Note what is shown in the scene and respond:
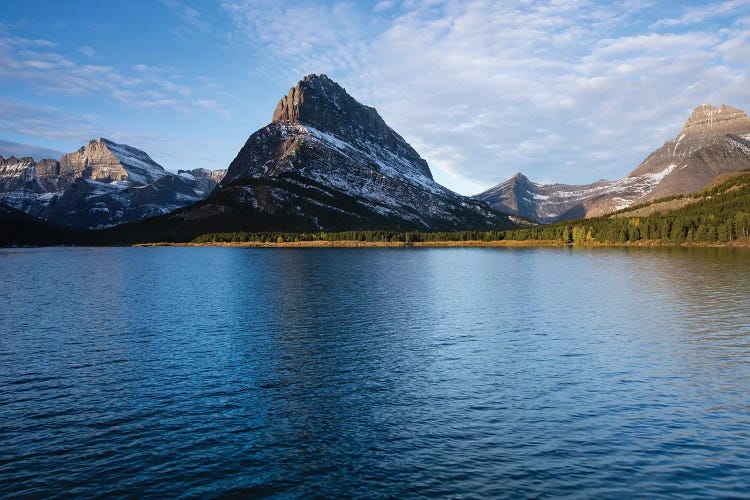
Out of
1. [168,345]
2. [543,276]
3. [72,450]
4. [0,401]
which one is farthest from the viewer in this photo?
[543,276]

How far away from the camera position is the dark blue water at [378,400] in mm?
28938

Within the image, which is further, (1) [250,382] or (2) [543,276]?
(2) [543,276]

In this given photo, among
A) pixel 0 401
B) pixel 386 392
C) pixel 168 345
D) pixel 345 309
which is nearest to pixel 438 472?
pixel 386 392

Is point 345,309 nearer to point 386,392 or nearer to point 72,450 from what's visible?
point 386,392

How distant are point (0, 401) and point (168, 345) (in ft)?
67.5

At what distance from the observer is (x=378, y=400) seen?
41625mm

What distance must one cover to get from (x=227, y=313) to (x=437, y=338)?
37.7 m

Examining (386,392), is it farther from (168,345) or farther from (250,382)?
(168,345)

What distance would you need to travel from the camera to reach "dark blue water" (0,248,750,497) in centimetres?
2894

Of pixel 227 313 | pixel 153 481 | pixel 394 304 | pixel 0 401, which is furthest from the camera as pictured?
pixel 394 304

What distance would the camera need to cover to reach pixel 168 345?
200ft

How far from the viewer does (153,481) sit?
A: 93.3ft

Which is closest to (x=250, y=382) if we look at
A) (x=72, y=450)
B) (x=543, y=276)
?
(x=72, y=450)

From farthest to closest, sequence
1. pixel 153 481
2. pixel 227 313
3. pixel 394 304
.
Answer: pixel 394 304
pixel 227 313
pixel 153 481
